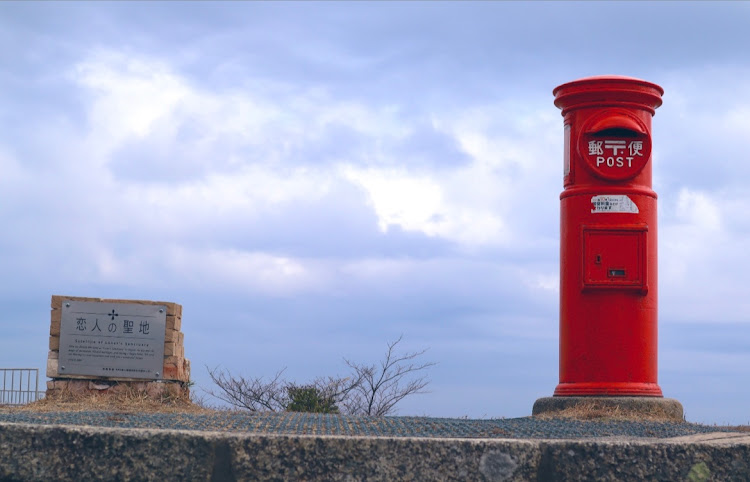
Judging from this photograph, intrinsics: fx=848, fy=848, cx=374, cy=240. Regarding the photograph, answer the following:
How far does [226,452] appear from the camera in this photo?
4148mm

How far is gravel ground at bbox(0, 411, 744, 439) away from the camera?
193 inches

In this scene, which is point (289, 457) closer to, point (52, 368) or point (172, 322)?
point (172, 322)

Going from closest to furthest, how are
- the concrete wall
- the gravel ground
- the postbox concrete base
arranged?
1. the concrete wall
2. the gravel ground
3. the postbox concrete base

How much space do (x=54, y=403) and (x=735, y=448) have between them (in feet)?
25.4

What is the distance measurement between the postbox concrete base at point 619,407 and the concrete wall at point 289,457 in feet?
11.7

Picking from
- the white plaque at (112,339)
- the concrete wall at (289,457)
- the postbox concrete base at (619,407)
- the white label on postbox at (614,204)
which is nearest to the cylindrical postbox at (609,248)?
the white label on postbox at (614,204)

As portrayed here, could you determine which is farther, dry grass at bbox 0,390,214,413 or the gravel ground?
dry grass at bbox 0,390,214,413

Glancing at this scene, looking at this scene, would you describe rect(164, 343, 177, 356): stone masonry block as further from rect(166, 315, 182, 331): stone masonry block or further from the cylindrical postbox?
the cylindrical postbox

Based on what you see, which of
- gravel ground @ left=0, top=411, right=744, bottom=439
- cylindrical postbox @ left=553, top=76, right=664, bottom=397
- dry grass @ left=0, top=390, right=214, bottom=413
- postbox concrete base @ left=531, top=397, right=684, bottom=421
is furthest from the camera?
dry grass @ left=0, top=390, right=214, bottom=413

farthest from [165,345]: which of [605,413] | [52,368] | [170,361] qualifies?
[605,413]

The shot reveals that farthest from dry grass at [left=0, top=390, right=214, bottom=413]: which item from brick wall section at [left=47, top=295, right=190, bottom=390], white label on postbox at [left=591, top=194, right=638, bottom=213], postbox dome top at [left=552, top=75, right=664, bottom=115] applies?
postbox dome top at [left=552, top=75, right=664, bottom=115]

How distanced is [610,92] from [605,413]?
10.2 ft

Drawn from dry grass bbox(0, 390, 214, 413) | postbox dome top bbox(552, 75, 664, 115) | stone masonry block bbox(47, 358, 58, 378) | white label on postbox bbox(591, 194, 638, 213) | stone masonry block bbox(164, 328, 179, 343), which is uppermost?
postbox dome top bbox(552, 75, 664, 115)

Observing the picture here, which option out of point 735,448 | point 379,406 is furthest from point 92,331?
point 735,448
